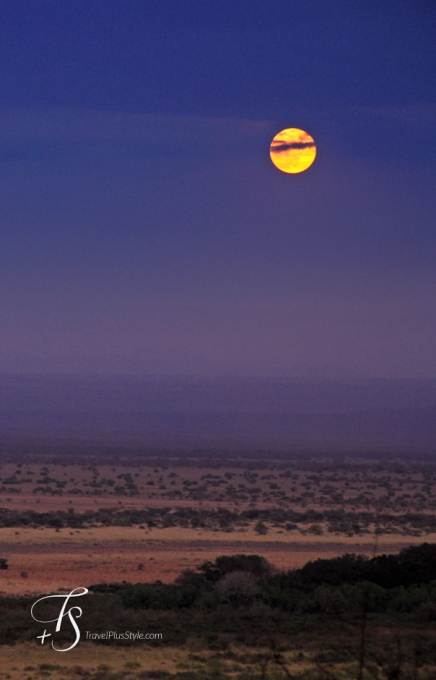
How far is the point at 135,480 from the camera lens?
6041 cm

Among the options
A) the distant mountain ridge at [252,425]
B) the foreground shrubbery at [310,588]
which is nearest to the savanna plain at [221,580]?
the foreground shrubbery at [310,588]

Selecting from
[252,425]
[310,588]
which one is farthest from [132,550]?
[252,425]

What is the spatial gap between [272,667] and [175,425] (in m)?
159

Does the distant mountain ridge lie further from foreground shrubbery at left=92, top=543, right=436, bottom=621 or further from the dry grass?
foreground shrubbery at left=92, top=543, right=436, bottom=621

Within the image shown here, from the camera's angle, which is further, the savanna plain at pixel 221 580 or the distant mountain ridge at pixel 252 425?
the distant mountain ridge at pixel 252 425

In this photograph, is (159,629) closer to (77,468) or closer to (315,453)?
(77,468)

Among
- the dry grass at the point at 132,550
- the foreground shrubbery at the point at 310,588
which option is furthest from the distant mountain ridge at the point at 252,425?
the foreground shrubbery at the point at 310,588

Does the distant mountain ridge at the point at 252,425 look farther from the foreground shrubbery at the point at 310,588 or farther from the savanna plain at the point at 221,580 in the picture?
the foreground shrubbery at the point at 310,588

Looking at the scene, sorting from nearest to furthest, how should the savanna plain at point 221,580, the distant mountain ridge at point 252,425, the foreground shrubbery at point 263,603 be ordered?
the savanna plain at point 221,580 → the foreground shrubbery at point 263,603 → the distant mountain ridge at point 252,425

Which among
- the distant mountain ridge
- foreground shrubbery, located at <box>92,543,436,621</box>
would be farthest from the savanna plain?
the distant mountain ridge

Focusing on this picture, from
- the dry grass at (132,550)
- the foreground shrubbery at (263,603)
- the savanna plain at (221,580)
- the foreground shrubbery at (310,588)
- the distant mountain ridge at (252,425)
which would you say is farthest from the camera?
the distant mountain ridge at (252,425)

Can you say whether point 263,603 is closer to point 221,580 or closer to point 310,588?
point 221,580

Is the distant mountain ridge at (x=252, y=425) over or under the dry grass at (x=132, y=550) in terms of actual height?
over

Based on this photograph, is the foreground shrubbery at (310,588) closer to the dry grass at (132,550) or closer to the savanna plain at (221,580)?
the savanna plain at (221,580)
